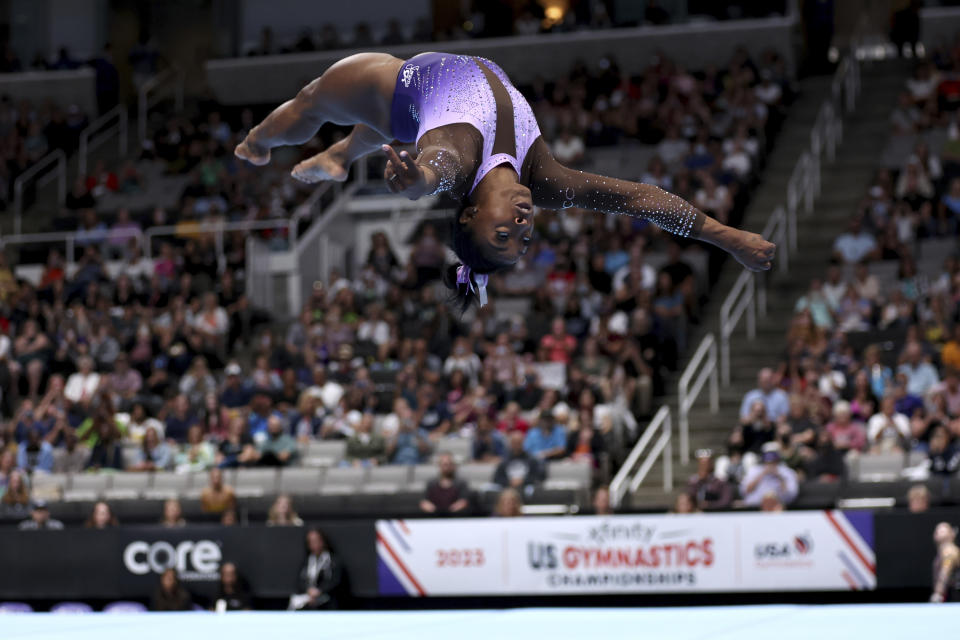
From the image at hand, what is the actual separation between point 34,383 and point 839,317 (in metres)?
8.63

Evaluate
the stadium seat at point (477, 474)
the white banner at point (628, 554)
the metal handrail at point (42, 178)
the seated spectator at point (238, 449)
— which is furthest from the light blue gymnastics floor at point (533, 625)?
the metal handrail at point (42, 178)

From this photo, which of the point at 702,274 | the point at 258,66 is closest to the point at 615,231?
the point at 702,274

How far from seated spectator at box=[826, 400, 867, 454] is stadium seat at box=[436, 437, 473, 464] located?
124 inches

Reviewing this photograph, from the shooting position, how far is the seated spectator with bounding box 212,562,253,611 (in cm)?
1093

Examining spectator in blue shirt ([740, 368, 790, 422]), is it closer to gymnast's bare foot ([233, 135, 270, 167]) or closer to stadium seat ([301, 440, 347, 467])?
stadium seat ([301, 440, 347, 467])

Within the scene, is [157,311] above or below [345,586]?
above

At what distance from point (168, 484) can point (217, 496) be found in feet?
2.59

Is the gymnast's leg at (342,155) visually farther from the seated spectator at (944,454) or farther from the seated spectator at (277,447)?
the seated spectator at (277,447)

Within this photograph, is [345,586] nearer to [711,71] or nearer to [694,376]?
[694,376]

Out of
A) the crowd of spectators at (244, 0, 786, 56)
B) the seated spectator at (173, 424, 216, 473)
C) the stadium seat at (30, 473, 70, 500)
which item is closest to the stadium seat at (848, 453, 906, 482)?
the seated spectator at (173, 424, 216, 473)

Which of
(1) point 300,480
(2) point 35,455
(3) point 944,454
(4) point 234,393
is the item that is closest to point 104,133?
(4) point 234,393

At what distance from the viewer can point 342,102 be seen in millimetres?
5250

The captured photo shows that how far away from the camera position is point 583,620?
545 cm

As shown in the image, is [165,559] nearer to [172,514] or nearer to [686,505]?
[172,514]
